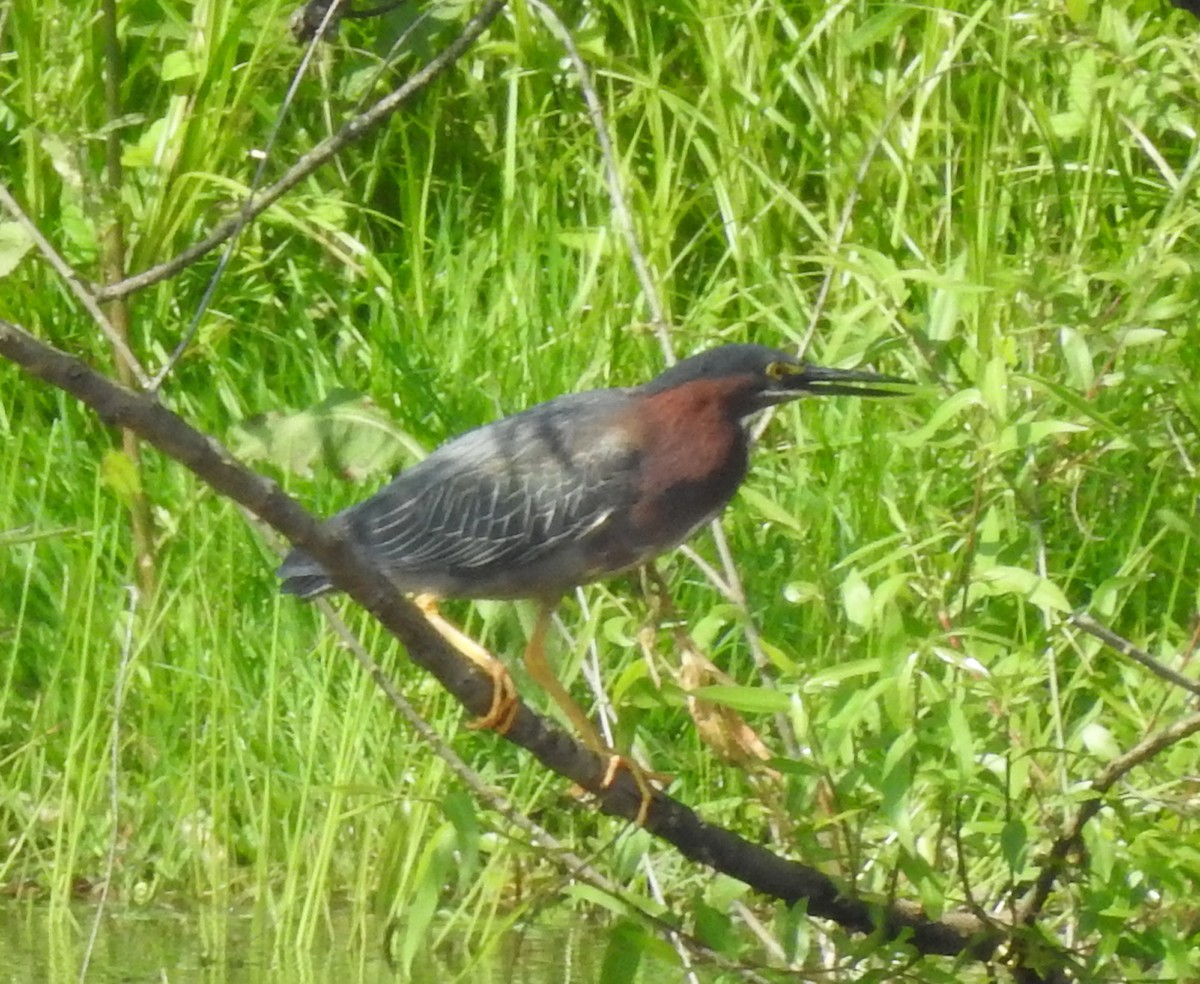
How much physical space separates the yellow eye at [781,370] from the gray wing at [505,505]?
0.73 ft

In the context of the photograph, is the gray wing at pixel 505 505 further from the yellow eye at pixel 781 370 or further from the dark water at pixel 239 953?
the dark water at pixel 239 953

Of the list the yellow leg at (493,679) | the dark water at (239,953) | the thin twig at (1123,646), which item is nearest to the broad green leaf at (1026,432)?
the thin twig at (1123,646)

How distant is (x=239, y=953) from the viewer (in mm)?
3604

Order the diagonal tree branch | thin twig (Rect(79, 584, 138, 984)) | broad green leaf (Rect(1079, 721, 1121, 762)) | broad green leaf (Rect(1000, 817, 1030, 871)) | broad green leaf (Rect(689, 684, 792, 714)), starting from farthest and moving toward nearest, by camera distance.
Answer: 1. thin twig (Rect(79, 584, 138, 984))
2. broad green leaf (Rect(1079, 721, 1121, 762))
3. broad green leaf (Rect(1000, 817, 1030, 871))
4. broad green leaf (Rect(689, 684, 792, 714))
5. the diagonal tree branch

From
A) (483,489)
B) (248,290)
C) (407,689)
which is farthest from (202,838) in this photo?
(248,290)

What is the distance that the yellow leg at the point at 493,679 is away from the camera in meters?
2.41

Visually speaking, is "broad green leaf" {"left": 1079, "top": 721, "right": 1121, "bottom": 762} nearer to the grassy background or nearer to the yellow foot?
the grassy background

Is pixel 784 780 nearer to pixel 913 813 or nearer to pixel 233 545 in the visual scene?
pixel 913 813

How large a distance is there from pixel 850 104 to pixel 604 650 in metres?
1.58

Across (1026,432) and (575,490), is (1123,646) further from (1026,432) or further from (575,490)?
(575,490)

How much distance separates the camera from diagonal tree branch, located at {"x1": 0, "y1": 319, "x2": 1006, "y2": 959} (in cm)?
159

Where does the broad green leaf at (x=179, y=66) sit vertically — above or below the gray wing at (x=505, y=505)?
above

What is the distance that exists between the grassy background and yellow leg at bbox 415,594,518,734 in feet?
0.54

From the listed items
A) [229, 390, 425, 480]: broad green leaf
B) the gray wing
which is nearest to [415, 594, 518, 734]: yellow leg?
the gray wing
